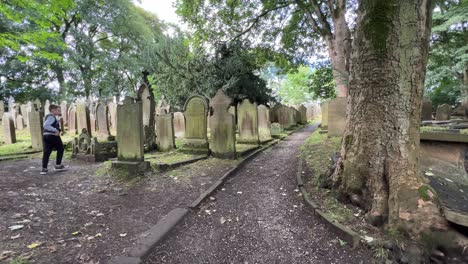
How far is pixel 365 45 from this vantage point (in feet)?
11.1

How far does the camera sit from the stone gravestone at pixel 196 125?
7.47 metres

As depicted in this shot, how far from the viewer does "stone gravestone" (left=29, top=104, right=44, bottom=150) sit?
8.73 metres

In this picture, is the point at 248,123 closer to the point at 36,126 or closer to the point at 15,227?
the point at 15,227

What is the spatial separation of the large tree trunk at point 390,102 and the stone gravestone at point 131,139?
441 centimetres

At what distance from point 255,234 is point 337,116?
22.9ft

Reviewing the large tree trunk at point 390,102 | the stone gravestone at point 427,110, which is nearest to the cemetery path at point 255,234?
the large tree trunk at point 390,102

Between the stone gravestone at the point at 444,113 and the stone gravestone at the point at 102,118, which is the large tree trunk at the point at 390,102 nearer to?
the stone gravestone at the point at 102,118

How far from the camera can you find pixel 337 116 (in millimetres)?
8945

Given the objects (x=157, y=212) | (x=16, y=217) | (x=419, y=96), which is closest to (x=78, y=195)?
(x=16, y=217)

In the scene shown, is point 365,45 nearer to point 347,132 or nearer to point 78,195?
point 347,132

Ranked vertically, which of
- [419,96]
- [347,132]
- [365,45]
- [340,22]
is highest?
[340,22]

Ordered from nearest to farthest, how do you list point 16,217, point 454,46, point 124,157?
point 16,217, point 124,157, point 454,46

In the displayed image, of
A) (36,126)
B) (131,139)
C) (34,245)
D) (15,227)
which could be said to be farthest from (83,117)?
(34,245)

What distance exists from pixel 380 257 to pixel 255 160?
484 cm
